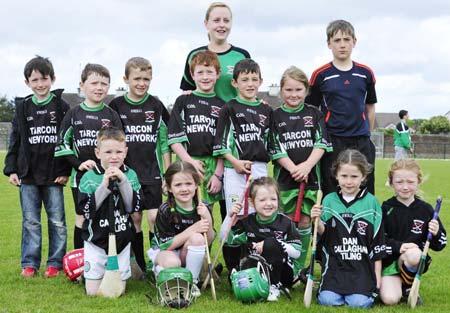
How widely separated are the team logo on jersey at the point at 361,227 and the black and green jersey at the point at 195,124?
65.9 inches

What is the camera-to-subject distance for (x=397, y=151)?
81.2ft

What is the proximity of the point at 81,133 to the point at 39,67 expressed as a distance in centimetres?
86

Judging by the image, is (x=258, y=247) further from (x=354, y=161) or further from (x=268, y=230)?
(x=354, y=161)

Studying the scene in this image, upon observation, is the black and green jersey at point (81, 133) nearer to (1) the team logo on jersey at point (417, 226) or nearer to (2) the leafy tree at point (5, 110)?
(1) the team logo on jersey at point (417, 226)

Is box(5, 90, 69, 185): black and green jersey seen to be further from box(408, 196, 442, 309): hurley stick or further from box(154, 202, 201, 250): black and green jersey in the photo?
box(408, 196, 442, 309): hurley stick

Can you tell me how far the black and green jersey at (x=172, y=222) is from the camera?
5746 millimetres

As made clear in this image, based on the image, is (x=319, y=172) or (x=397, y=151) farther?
(x=397, y=151)

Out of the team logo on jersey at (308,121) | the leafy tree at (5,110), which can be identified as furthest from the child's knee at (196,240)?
the leafy tree at (5,110)

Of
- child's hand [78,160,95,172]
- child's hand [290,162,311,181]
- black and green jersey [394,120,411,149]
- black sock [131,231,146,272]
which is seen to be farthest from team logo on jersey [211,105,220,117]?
black and green jersey [394,120,411,149]

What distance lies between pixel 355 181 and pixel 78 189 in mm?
2556

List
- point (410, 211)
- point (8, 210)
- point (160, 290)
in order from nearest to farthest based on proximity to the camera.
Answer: point (160, 290) < point (410, 211) < point (8, 210)

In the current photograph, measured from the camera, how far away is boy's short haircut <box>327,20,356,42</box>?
6133 millimetres

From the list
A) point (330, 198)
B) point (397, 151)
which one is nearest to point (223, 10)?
point (330, 198)

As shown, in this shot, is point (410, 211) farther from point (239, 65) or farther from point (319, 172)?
point (239, 65)
